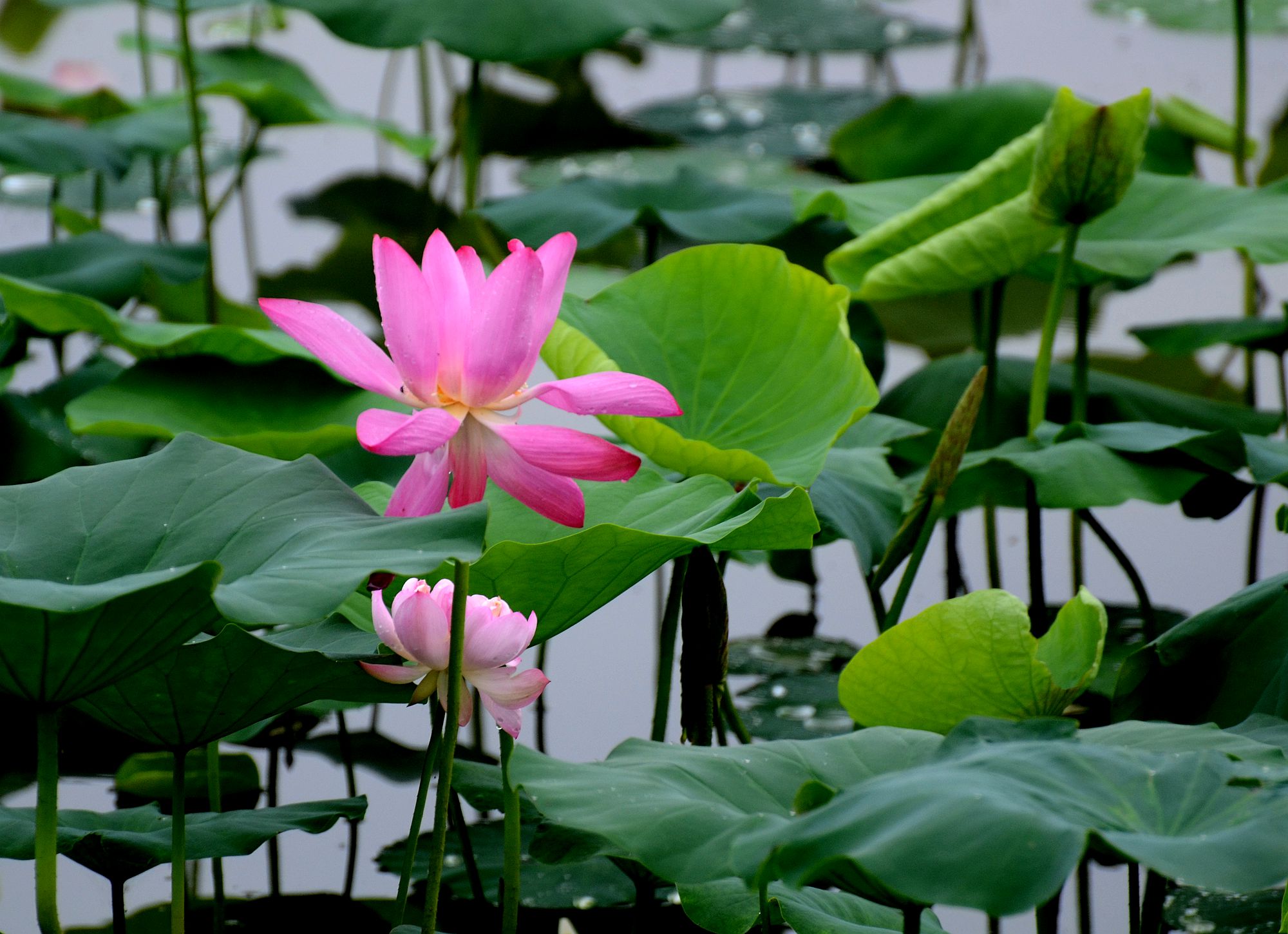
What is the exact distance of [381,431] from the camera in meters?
0.59

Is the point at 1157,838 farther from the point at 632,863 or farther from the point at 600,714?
the point at 600,714

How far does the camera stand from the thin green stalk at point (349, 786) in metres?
0.97

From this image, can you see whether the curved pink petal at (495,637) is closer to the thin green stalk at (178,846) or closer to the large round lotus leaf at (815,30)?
the thin green stalk at (178,846)

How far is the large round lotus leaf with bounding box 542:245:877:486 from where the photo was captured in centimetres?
92

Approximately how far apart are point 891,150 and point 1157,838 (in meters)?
1.87

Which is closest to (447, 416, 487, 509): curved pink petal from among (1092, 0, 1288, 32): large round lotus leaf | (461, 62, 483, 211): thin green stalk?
(461, 62, 483, 211): thin green stalk

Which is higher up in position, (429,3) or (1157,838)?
(429,3)

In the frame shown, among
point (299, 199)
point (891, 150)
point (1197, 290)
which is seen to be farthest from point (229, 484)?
point (299, 199)

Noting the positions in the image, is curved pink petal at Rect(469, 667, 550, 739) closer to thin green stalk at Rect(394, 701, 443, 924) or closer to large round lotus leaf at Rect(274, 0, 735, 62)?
thin green stalk at Rect(394, 701, 443, 924)

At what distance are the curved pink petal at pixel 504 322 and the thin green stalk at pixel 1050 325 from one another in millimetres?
711

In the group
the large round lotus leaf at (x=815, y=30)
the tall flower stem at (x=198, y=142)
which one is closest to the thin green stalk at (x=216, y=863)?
the tall flower stem at (x=198, y=142)

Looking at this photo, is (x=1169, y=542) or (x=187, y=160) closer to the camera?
(x=1169, y=542)

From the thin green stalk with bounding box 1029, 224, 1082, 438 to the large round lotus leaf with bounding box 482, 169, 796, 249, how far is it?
45 cm

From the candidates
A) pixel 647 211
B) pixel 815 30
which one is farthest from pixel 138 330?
pixel 815 30
